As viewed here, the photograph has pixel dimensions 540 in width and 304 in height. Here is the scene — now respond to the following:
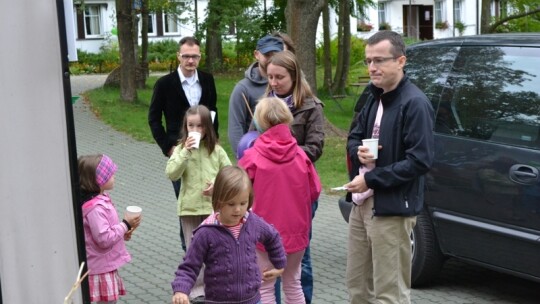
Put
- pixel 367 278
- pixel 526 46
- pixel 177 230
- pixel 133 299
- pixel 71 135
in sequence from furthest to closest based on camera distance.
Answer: pixel 177 230
pixel 133 299
pixel 526 46
pixel 367 278
pixel 71 135

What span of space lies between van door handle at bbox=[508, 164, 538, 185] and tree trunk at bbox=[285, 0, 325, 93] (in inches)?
379

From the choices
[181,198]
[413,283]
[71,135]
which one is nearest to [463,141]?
[413,283]

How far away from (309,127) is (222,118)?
51.9ft

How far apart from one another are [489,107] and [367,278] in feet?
5.71

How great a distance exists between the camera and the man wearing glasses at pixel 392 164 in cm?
510

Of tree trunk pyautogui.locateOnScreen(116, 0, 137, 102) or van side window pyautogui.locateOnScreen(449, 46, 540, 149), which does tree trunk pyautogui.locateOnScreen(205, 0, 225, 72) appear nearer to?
tree trunk pyautogui.locateOnScreen(116, 0, 137, 102)

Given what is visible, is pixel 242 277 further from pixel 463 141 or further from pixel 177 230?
pixel 177 230

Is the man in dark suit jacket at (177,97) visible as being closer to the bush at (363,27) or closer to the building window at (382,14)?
the bush at (363,27)

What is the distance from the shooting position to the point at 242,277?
15.6ft

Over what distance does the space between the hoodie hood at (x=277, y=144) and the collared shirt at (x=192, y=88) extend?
1.71m

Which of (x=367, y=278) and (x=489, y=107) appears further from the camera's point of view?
(x=489, y=107)

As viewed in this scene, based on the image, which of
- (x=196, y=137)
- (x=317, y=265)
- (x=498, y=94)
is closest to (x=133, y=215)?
(x=196, y=137)

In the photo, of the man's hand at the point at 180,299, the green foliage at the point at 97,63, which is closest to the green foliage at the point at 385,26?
the green foliage at the point at 97,63

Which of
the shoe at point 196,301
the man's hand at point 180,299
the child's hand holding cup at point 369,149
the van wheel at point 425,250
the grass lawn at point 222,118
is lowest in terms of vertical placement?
the grass lawn at point 222,118
